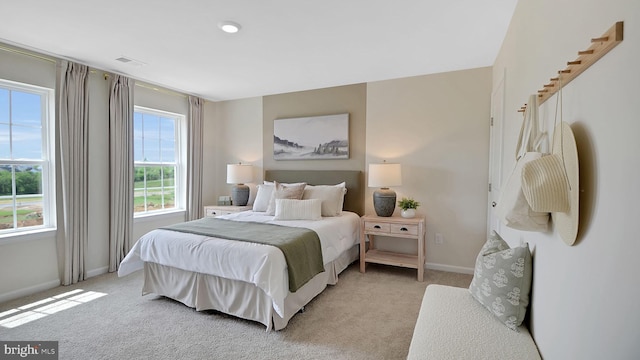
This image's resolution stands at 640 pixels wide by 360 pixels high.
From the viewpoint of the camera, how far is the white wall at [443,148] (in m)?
3.50

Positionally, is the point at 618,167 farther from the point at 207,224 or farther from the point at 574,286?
the point at 207,224

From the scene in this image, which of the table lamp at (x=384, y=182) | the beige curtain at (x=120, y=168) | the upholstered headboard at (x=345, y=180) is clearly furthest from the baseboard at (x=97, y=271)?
the table lamp at (x=384, y=182)

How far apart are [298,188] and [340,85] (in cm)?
156

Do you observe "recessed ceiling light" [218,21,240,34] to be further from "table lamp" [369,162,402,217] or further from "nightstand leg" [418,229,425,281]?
"nightstand leg" [418,229,425,281]

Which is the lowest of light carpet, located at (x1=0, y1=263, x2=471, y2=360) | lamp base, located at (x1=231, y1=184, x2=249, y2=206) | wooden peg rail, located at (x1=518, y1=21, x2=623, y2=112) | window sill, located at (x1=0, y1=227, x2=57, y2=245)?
light carpet, located at (x1=0, y1=263, x2=471, y2=360)

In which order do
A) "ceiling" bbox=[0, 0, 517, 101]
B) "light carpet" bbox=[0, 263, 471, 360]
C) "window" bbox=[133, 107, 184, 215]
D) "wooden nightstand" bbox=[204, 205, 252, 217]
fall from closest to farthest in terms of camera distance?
"light carpet" bbox=[0, 263, 471, 360], "ceiling" bbox=[0, 0, 517, 101], "window" bbox=[133, 107, 184, 215], "wooden nightstand" bbox=[204, 205, 252, 217]

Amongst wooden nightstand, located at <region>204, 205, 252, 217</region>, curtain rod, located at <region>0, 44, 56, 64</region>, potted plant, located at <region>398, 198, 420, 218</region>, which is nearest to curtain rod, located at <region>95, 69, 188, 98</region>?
curtain rod, located at <region>0, 44, 56, 64</region>

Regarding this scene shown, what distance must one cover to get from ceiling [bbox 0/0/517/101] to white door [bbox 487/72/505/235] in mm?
481

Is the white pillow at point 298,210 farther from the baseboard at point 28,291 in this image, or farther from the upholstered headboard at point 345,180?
the baseboard at point 28,291

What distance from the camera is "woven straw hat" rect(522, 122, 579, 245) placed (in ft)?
3.12

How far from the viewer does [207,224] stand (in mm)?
3135

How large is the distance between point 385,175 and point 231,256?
6.60ft

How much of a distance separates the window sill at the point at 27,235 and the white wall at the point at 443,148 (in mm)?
3841

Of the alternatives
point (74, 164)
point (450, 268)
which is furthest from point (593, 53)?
point (74, 164)
